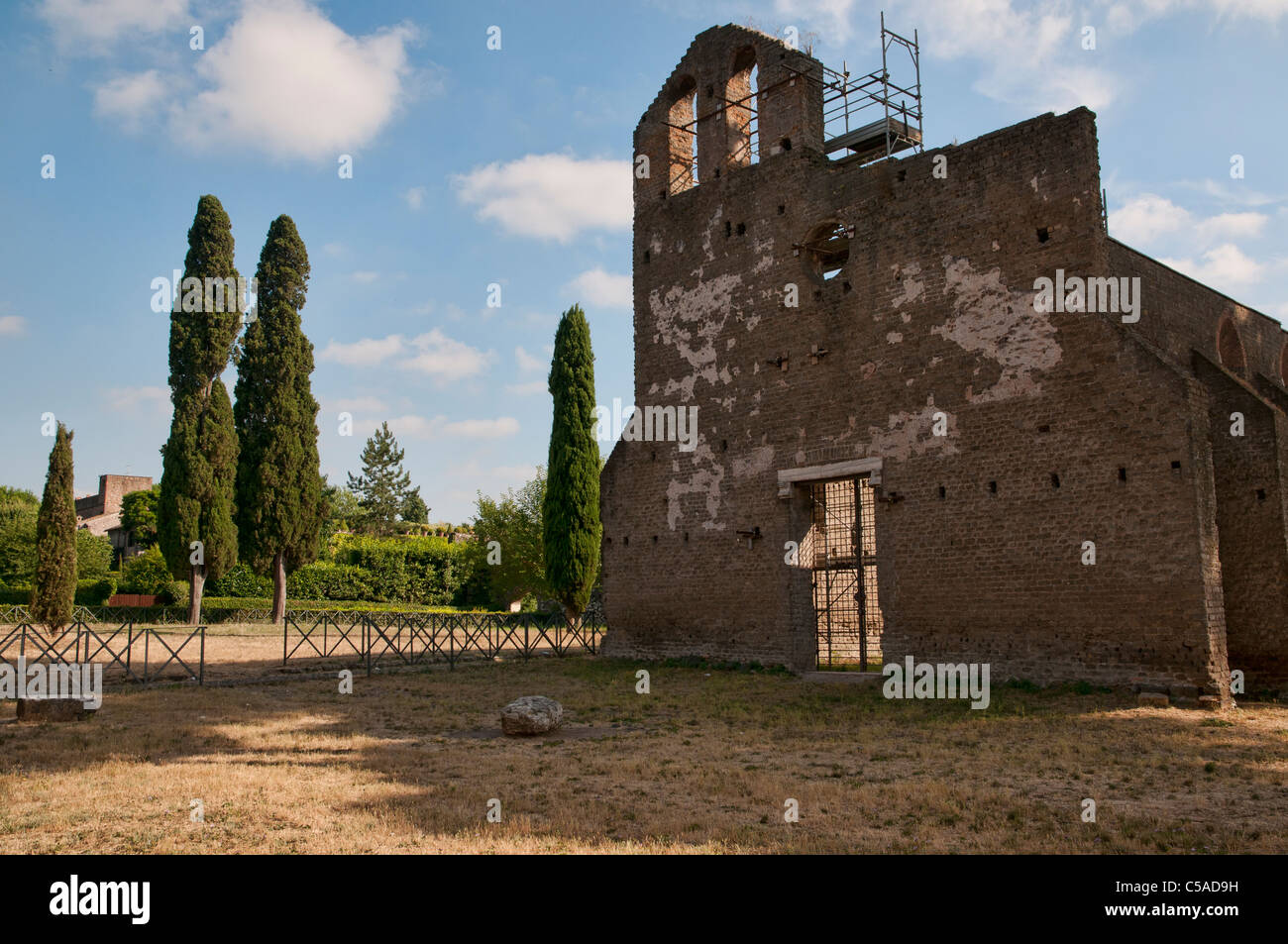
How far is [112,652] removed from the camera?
15555mm

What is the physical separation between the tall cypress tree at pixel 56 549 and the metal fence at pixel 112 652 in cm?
53

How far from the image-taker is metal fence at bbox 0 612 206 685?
14.3m

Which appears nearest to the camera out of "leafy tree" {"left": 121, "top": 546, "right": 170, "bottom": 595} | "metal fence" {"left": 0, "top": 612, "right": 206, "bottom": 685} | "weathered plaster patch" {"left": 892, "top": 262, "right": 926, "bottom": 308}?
"metal fence" {"left": 0, "top": 612, "right": 206, "bottom": 685}

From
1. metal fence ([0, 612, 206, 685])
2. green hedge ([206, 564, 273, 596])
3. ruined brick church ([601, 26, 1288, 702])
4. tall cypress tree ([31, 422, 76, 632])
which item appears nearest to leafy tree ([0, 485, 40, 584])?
green hedge ([206, 564, 273, 596])

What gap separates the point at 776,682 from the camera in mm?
14898

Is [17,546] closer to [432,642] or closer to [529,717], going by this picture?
[432,642]

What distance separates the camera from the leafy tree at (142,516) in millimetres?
47344

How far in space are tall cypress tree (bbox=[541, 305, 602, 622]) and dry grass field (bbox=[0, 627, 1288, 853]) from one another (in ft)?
43.0

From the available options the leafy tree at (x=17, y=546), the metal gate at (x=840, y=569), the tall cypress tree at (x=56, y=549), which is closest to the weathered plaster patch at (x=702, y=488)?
the metal gate at (x=840, y=569)

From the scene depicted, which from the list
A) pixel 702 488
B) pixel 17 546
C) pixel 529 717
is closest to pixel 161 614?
pixel 17 546

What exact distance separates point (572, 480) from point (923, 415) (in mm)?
14227

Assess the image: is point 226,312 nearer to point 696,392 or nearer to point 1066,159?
point 696,392

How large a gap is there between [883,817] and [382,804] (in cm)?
372

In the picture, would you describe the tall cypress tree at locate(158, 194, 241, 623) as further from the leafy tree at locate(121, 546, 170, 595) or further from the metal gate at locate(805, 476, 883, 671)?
the metal gate at locate(805, 476, 883, 671)
